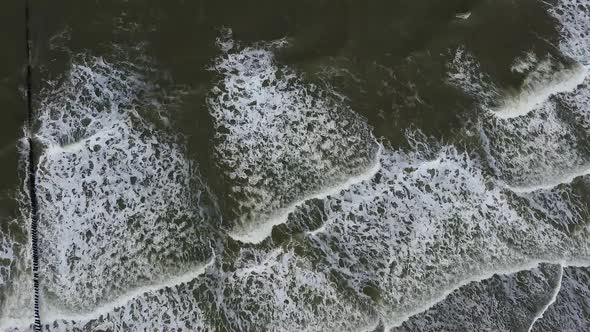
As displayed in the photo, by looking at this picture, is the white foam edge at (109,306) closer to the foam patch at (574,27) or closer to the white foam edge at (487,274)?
the white foam edge at (487,274)

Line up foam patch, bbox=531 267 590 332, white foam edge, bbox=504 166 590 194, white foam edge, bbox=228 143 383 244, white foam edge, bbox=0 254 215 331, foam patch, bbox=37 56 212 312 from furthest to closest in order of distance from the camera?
white foam edge, bbox=504 166 590 194 < foam patch, bbox=531 267 590 332 < white foam edge, bbox=228 143 383 244 < foam patch, bbox=37 56 212 312 < white foam edge, bbox=0 254 215 331

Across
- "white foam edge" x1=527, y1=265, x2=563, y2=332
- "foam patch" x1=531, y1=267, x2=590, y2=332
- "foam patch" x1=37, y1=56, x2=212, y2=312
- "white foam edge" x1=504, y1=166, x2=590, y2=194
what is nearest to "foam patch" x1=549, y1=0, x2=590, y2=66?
"white foam edge" x1=504, y1=166, x2=590, y2=194

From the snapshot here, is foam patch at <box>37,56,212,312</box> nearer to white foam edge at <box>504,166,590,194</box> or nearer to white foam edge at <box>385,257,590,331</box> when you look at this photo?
white foam edge at <box>385,257,590,331</box>

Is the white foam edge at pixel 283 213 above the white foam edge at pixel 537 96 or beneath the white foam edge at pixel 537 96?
beneath

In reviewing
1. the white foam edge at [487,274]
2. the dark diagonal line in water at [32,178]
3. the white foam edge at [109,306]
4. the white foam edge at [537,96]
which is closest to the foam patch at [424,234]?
the white foam edge at [487,274]

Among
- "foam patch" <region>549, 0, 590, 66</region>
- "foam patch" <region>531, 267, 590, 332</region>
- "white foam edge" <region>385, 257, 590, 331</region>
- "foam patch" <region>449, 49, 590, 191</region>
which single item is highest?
"foam patch" <region>549, 0, 590, 66</region>

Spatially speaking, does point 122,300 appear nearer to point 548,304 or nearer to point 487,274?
point 487,274
